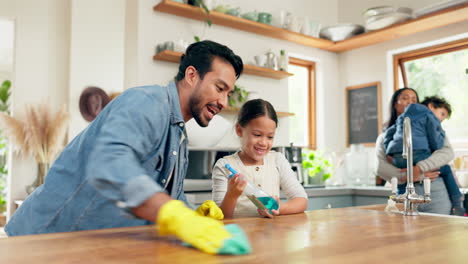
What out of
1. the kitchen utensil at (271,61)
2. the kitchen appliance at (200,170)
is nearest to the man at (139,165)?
the kitchen appliance at (200,170)

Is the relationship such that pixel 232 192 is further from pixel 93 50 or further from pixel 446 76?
pixel 446 76

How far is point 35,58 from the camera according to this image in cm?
346

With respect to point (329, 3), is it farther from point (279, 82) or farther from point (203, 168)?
point (203, 168)

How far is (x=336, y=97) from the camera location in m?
4.40

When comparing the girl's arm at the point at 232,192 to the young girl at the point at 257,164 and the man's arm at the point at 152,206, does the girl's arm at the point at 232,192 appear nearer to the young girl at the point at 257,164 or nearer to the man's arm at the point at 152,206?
the young girl at the point at 257,164

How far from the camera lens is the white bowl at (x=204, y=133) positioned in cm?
275

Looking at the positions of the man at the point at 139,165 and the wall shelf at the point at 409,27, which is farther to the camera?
the wall shelf at the point at 409,27

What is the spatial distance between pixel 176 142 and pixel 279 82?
106 inches

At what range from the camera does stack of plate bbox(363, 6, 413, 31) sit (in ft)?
11.5

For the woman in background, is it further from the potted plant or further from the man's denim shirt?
the potted plant

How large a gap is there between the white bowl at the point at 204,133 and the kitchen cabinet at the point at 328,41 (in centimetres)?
85

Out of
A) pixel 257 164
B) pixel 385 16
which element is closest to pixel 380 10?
pixel 385 16

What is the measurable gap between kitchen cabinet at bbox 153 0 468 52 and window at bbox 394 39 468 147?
237mm

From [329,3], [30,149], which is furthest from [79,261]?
[329,3]
